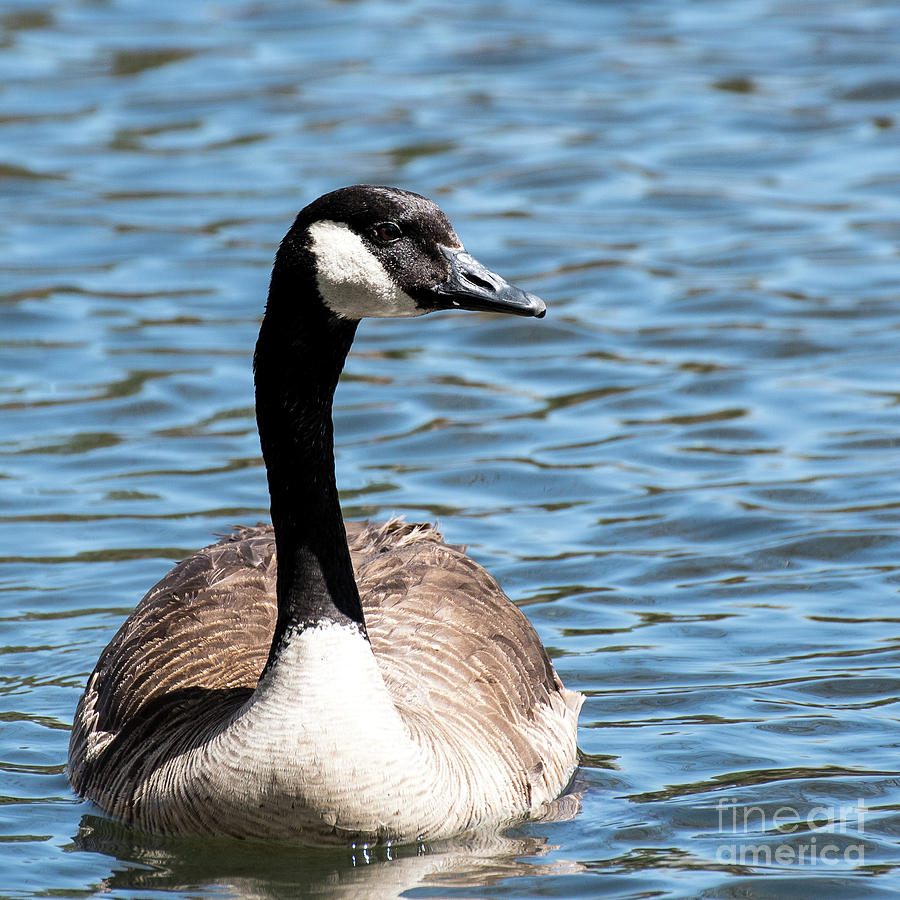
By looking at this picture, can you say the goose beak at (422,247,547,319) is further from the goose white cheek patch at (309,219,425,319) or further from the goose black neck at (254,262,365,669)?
the goose black neck at (254,262,365,669)

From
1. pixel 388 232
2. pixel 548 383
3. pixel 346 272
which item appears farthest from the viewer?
pixel 548 383

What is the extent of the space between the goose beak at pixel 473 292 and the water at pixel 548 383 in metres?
2.13

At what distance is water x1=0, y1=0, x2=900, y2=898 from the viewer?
822 cm

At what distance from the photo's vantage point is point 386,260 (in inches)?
292

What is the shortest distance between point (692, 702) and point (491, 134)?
10.6 m

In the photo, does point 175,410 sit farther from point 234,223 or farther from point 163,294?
point 234,223

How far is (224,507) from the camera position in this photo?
11.9 meters

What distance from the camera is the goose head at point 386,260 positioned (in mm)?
7328

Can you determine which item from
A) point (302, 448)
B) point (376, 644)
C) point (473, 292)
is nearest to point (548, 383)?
point (376, 644)

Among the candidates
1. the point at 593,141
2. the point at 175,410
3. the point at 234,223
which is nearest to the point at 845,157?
the point at 593,141

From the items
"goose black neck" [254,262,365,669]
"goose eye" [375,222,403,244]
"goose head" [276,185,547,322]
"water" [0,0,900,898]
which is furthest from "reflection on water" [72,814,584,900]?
"goose eye" [375,222,403,244]

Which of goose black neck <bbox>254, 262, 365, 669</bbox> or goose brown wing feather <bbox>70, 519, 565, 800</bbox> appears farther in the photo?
goose brown wing feather <bbox>70, 519, 565, 800</bbox>

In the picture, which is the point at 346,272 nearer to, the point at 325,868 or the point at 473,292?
the point at 473,292

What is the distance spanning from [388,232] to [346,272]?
0.79 ft
